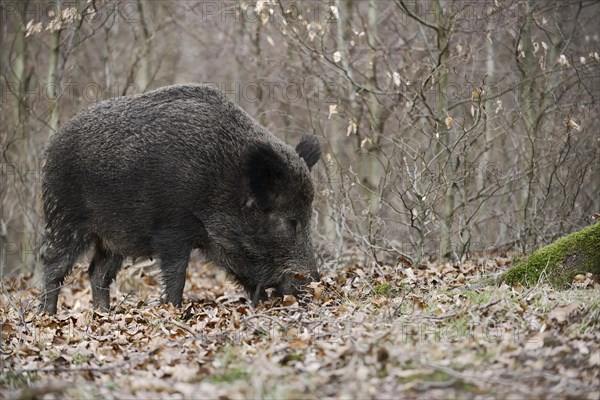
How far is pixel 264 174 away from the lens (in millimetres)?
8203

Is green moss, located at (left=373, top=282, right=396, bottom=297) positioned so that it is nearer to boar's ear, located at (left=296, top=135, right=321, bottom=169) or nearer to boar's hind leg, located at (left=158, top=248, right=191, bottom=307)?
boar's ear, located at (left=296, top=135, right=321, bottom=169)

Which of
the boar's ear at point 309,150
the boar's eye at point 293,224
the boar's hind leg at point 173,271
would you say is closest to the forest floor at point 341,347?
the boar's hind leg at point 173,271

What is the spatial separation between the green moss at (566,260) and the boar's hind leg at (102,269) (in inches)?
197

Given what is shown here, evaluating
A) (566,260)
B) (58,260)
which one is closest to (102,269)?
(58,260)

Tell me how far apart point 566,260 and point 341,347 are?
10.3 ft

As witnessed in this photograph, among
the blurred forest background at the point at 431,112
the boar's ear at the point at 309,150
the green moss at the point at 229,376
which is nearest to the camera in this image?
the green moss at the point at 229,376

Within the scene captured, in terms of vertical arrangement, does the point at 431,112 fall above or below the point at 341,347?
above

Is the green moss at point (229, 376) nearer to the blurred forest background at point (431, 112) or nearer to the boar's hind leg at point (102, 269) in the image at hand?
the blurred forest background at point (431, 112)

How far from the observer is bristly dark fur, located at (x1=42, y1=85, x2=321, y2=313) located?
827 centimetres

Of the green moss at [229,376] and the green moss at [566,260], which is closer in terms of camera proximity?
the green moss at [229,376]

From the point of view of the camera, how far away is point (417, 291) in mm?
7438

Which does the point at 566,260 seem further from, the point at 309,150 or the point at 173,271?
the point at 173,271

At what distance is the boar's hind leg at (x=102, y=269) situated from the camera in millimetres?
9359

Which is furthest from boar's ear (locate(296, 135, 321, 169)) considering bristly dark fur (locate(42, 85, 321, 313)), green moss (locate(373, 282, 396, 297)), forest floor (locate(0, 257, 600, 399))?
green moss (locate(373, 282, 396, 297))
